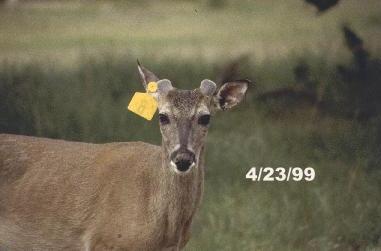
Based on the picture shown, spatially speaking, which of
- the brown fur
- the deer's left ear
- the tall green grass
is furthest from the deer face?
the tall green grass

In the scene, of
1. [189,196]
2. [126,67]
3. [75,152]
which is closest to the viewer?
[189,196]

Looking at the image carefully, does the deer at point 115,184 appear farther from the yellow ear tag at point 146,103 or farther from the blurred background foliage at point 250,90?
the blurred background foliage at point 250,90

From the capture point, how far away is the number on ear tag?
4648 mm

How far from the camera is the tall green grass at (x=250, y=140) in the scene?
5.24 metres

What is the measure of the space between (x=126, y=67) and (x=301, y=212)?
1.70 meters

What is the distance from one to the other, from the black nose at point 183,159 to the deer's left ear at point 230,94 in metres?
0.53

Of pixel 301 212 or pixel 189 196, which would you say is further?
pixel 301 212

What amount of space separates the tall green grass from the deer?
0.35m

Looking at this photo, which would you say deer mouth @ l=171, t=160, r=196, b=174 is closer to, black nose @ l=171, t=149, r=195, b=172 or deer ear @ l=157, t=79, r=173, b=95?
black nose @ l=171, t=149, r=195, b=172

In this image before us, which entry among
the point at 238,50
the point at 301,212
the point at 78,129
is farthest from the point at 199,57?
the point at 301,212

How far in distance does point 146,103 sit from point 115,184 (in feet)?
1.85

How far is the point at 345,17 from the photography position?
5.37m

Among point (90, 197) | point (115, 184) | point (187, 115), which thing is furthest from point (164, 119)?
point (90, 197)

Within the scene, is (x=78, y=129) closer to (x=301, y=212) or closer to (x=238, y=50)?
(x=238, y=50)
